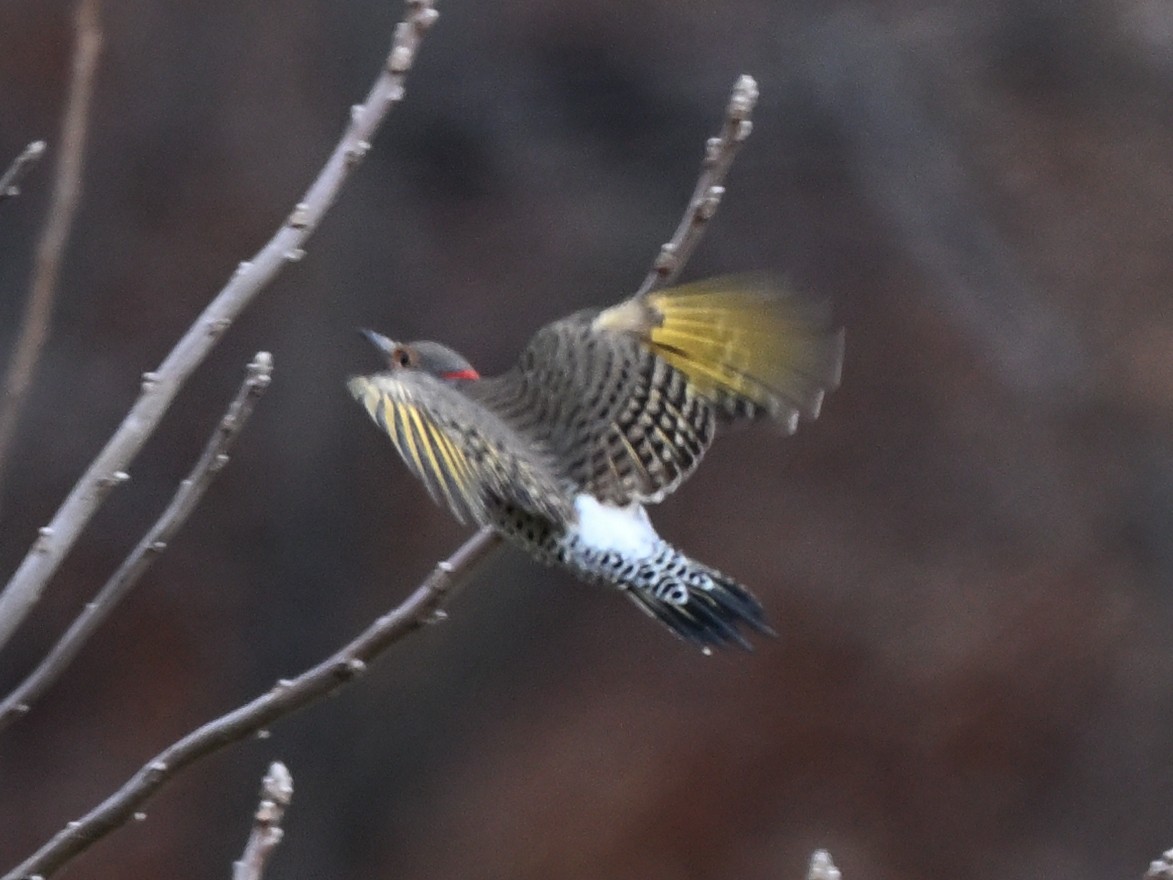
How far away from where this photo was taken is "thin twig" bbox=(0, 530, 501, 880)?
1.18 m

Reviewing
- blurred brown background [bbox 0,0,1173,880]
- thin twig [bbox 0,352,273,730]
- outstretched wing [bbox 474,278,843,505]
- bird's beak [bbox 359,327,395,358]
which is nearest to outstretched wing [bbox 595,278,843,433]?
outstretched wing [bbox 474,278,843,505]

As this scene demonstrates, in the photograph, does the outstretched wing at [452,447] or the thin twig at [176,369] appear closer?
the thin twig at [176,369]

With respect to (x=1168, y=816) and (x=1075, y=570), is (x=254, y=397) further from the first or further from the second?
(x=1168, y=816)

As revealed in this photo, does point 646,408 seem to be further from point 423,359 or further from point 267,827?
point 267,827

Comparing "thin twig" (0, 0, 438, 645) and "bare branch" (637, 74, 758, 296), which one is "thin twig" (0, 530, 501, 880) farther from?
"bare branch" (637, 74, 758, 296)

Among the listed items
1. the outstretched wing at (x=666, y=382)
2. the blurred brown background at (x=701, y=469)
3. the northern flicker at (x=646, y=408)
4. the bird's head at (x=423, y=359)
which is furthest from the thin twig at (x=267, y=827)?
the blurred brown background at (x=701, y=469)

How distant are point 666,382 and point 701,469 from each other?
1.69 meters

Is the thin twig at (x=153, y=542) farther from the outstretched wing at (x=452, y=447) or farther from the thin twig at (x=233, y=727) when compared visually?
the outstretched wing at (x=452, y=447)

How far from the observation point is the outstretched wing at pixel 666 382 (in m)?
1.63

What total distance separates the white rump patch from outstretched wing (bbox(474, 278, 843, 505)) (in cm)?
1

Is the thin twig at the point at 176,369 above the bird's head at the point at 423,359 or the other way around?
the other way around

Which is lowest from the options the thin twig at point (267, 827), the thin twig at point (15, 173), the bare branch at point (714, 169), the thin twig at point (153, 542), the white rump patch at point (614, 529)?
the thin twig at point (267, 827)

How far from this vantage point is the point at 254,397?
1188 mm

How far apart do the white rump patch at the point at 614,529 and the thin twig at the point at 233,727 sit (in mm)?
272
